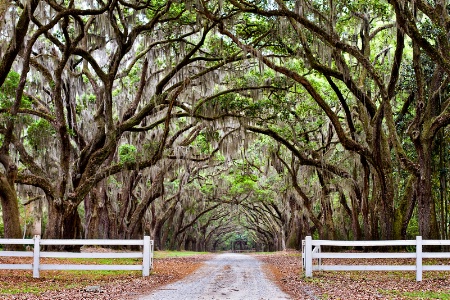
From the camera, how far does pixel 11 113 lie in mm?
12422

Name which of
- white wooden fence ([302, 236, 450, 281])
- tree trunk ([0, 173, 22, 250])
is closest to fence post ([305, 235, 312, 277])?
white wooden fence ([302, 236, 450, 281])

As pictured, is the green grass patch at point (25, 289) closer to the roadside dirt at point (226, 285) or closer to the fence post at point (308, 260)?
the roadside dirt at point (226, 285)

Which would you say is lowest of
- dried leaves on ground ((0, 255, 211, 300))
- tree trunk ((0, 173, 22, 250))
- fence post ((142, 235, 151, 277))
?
dried leaves on ground ((0, 255, 211, 300))

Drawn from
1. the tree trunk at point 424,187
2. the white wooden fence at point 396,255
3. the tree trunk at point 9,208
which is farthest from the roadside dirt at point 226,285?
the tree trunk at point 9,208

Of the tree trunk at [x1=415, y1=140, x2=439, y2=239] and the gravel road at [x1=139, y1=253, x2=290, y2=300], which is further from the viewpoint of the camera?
the tree trunk at [x1=415, y1=140, x2=439, y2=239]

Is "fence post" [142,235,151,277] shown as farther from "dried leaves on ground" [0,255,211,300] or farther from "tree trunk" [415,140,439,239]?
"tree trunk" [415,140,439,239]

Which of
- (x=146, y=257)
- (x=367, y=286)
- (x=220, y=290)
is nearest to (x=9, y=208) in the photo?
(x=146, y=257)

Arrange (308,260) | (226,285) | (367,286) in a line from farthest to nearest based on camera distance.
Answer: (308,260)
(226,285)
(367,286)

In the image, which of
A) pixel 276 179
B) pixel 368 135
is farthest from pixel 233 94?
pixel 276 179

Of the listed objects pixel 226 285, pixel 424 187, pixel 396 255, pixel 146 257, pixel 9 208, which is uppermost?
pixel 424 187

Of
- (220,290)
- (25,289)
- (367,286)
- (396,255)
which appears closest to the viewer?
(25,289)

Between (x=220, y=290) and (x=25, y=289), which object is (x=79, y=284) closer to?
(x=25, y=289)

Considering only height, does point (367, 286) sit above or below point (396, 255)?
below

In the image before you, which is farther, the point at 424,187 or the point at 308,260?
the point at 424,187
